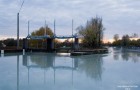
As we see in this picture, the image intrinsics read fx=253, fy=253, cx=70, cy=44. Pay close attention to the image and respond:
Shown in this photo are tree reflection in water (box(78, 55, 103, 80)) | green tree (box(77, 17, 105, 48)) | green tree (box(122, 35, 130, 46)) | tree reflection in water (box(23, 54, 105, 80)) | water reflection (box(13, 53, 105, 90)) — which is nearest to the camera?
water reflection (box(13, 53, 105, 90))

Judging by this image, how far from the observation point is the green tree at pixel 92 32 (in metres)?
48.7

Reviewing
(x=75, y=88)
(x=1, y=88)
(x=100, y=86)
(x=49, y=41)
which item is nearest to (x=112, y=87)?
(x=100, y=86)

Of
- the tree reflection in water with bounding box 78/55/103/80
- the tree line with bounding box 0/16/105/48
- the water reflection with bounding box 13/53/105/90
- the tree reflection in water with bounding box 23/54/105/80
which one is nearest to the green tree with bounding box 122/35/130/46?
the tree line with bounding box 0/16/105/48

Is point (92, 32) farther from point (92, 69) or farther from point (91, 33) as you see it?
point (92, 69)

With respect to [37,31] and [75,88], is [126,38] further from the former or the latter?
[75,88]

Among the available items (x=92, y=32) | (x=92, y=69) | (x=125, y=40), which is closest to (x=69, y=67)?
(x=92, y=69)

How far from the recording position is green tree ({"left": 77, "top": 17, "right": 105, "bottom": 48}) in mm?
48719

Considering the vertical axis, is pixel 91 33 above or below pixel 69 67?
above

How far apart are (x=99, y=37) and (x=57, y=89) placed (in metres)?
41.9

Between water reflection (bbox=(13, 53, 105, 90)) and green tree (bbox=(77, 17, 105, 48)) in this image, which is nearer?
water reflection (bbox=(13, 53, 105, 90))

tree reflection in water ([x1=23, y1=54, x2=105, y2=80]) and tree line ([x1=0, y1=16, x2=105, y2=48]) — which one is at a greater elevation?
tree line ([x1=0, y1=16, x2=105, y2=48])

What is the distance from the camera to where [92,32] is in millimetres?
48406

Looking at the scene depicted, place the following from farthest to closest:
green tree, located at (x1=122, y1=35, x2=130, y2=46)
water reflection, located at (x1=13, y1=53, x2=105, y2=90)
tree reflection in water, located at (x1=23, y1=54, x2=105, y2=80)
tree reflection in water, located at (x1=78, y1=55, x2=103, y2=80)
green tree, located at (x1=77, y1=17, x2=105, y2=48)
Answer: green tree, located at (x1=122, y1=35, x2=130, y2=46) → green tree, located at (x1=77, y1=17, x2=105, y2=48) → tree reflection in water, located at (x1=23, y1=54, x2=105, y2=80) → tree reflection in water, located at (x1=78, y1=55, x2=103, y2=80) → water reflection, located at (x1=13, y1=53, x2=105, y2=90)

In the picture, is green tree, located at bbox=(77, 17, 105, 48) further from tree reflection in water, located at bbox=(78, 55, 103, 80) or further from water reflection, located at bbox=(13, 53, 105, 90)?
tree reflection in water, located at bbox=(78, 55, 103, 80)
